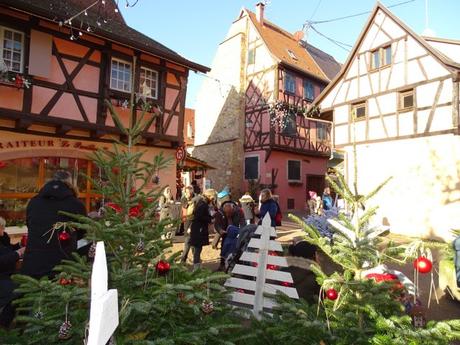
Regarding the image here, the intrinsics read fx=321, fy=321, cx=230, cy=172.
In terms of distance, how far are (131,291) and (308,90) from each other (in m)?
20.1

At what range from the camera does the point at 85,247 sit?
4.32m

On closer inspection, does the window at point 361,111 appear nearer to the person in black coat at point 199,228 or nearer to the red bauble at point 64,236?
the person in black coat at point 199,228

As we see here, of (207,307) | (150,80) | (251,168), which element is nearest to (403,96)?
(150,80)

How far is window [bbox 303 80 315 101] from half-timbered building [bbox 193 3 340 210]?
6 centimetres

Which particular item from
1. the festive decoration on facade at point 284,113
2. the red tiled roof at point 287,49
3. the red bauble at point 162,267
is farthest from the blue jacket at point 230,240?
the red tiled roof at point 287,49

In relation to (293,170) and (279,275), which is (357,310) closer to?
(279,275)

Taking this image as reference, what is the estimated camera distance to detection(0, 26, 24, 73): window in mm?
7914

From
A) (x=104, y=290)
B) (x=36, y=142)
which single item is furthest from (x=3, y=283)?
(x=36, y=142)

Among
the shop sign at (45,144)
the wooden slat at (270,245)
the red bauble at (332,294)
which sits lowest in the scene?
the red bauble at (332,294)

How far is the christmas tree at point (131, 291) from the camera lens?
2.14 m

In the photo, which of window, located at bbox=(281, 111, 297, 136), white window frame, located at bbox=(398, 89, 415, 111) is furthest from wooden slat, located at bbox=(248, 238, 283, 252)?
window, located at bbox=(281, 111, 297, 136)

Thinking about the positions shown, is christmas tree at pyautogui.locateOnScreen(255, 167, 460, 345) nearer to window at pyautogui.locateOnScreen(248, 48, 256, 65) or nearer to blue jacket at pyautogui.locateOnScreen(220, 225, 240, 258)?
blue jacket at pyautogui.locateOnScreen(220, 225, 240, 258)

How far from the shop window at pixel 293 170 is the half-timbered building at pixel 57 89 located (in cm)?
1092

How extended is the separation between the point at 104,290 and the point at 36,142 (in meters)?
8.76
